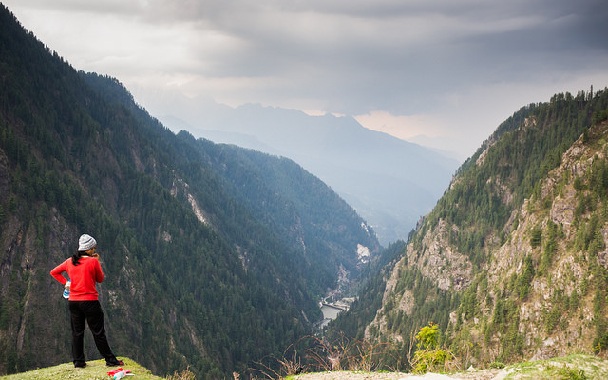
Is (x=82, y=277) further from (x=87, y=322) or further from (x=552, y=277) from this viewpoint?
(x=552, y=277)

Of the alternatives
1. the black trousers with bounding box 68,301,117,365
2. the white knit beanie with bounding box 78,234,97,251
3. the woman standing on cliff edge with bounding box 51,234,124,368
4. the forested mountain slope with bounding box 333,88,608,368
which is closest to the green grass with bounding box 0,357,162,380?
the black trousers with bounding box 68,301,117,365

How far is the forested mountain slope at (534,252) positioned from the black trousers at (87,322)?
17.6 metres

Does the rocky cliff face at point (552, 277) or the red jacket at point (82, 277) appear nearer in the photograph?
the red jacket at point (82, 277)

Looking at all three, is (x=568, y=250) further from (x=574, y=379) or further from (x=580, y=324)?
(x=574, y=379)

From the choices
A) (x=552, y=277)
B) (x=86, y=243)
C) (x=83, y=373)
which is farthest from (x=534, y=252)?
(x=86, y=243)

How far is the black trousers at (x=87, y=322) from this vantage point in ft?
55.6

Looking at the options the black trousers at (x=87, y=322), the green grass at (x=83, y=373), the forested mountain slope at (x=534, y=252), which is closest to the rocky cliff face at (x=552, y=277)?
the forested mountain slope at (x=534, y=252)

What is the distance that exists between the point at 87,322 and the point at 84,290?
1.40m

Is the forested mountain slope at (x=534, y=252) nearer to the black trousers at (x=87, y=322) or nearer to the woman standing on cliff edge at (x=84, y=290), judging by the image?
the black trousers at (x=87, y=322)

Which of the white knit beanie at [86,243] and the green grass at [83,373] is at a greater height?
the white knit beanie at [86,243]

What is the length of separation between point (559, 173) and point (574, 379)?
110 metres

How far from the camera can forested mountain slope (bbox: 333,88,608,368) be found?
254 ft

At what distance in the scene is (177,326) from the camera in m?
161

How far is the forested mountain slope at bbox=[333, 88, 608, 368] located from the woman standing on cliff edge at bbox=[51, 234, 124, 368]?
18032 mm
